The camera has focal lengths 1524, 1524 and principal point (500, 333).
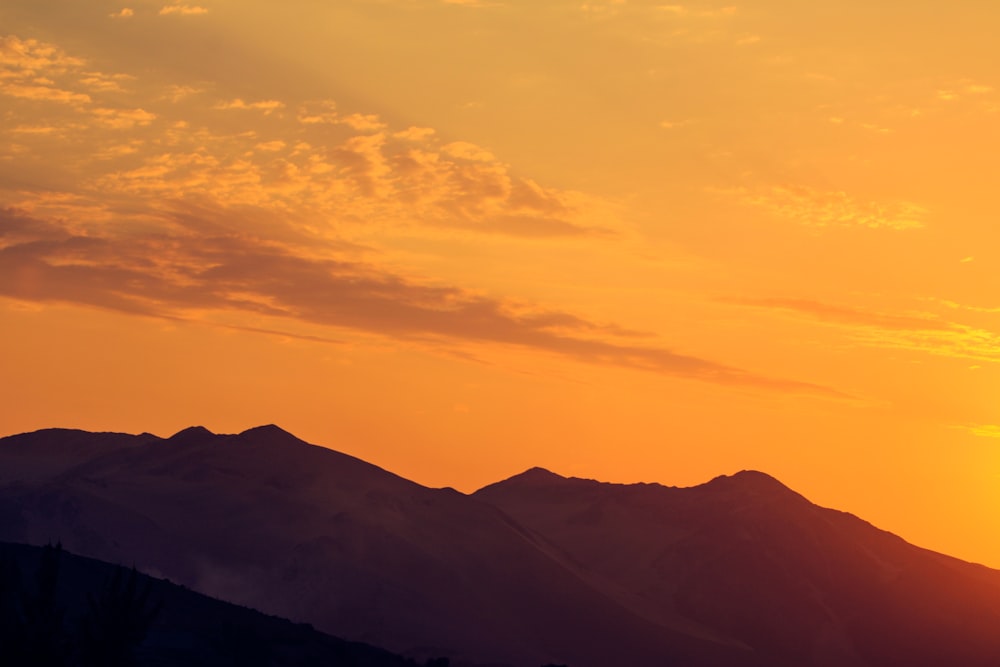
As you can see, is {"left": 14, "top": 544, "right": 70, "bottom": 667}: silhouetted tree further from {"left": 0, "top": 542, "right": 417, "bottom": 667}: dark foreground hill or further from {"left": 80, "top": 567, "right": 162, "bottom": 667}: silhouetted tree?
{"left": 0, "top": 542, "right": 417, "bottom": 667}: dark foreground hill

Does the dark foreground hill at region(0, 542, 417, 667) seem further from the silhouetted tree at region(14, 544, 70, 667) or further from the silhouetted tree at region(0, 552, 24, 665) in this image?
the silhouetted tree at region(0, 552, 24, 665)

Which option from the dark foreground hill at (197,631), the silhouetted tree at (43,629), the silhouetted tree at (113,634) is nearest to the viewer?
the silhouetted tree at (43,629)

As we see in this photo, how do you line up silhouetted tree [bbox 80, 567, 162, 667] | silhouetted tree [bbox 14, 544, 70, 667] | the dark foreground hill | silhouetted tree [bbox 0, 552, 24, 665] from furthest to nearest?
the dark foreground hill
silhouetted tree [bbox 80, 567, 162, 667]
silhouetted tree [bbox 14, 544, 70, 667]
silhouetted tree [bbox 0, 552, 24, 665]

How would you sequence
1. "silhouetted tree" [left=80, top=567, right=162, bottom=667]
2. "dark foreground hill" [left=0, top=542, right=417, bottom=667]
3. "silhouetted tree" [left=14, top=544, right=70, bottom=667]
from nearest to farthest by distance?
"silhouetted tree" [left=14, top=544, right=70, bottom=667] < "silhouetted tree" [left=80, top=567, right=162, bottom=667] < "dark foreground hill" [left=0, top=542, right=417, bottom=667]

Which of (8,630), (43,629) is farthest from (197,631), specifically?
(8,630)

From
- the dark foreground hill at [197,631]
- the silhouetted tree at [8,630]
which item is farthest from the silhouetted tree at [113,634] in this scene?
the dark foreground hill at [197,631]

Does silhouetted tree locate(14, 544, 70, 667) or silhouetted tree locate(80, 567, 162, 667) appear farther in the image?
silhouetted tree locate(80, 567, 162, 667)

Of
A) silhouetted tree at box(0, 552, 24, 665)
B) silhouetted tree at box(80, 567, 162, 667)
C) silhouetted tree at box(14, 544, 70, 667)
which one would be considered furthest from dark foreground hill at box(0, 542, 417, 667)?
silhouetted tree at box(0, 552, 24, 665)

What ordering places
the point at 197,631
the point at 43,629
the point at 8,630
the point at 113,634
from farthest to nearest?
1. the point at 197,631
2. the point at 113,634
3. the point at 43,629
4. the point at 8,630

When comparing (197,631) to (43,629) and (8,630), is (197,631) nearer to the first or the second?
(43,629)

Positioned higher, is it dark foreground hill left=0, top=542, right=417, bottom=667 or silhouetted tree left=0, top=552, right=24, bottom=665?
dark foreground hill left=0, top=542, right=417, bottom=667

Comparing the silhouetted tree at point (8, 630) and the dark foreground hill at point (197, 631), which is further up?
the dark foreground hill at point (197, 631)

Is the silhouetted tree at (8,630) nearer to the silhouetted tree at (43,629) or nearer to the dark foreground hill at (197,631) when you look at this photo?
the silhouetted tree at (43,629)

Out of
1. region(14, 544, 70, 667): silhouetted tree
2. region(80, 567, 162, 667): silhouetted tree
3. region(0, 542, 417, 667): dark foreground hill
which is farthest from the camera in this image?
region(0, 542, 417, 667): dark foreground hill
